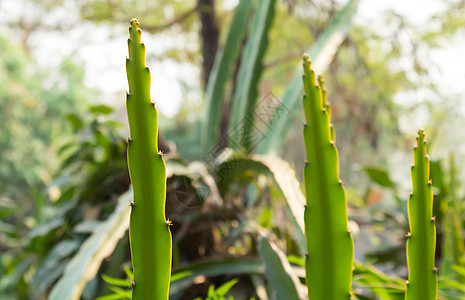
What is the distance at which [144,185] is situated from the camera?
17 cm

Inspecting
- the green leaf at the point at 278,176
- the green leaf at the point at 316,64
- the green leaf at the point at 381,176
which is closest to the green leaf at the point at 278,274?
the green leaf at the point at 278,176

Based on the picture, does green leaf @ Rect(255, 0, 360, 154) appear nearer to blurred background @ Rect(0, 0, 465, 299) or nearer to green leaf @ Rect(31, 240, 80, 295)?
blurred background @ Rect(0, 0, 465, 299)

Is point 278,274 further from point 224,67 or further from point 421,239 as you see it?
point 224,67

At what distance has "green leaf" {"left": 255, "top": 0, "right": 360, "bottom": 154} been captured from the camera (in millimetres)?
444

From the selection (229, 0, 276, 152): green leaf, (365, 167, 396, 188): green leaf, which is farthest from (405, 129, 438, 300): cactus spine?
(365, 167, 396, 188): green leaf

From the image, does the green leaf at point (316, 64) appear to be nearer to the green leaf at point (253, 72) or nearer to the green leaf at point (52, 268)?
the green leaf at point (253, 72)

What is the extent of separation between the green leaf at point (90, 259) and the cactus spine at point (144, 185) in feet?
0.31

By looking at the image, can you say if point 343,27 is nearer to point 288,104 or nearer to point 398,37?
point 288,104

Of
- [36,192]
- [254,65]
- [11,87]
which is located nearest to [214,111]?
[254,65]

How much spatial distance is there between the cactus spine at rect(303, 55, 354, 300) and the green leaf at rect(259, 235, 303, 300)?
0.07 metres

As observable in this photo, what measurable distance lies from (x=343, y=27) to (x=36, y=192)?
71 cm

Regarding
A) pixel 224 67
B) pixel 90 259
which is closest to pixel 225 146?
pixel 224 67

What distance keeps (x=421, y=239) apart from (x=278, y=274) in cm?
10

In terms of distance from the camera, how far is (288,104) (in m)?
0.45
